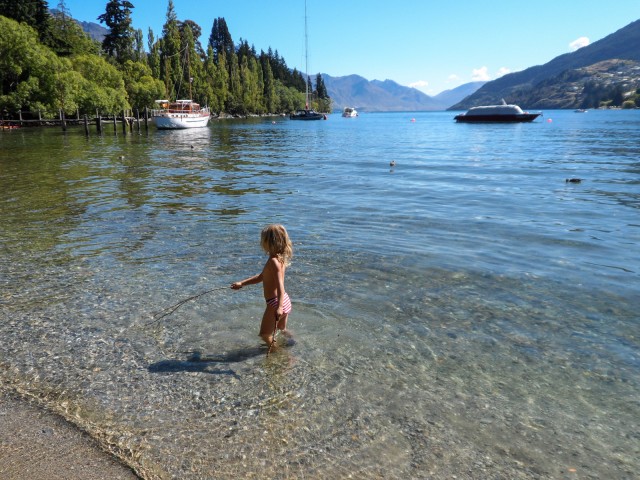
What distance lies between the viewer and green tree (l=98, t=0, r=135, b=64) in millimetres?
110500

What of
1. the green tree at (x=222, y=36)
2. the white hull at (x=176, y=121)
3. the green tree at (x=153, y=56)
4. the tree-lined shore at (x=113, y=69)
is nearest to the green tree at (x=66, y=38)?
the tree-lined shore at (x=113, y=69)

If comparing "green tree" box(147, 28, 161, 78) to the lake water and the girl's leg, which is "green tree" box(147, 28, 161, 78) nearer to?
the lake water

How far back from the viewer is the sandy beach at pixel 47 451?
3.75m

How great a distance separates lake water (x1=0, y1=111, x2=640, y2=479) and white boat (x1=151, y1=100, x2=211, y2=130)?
61.9 meters

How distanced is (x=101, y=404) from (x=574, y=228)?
1310cm

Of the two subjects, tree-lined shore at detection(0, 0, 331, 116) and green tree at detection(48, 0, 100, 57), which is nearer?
tree-lined shore at detection(0, 0, 331, 116)

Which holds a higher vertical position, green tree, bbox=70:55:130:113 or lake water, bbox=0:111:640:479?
green tree, bbox=70:55:130:113

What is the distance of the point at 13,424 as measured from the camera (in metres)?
4.39

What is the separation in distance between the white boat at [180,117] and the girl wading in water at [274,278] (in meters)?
73.2

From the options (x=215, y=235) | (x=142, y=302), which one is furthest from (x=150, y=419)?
(x=215, y=235)

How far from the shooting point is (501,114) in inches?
4018

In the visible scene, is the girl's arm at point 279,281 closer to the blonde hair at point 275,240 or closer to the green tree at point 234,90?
the blonde hair at point 275,240

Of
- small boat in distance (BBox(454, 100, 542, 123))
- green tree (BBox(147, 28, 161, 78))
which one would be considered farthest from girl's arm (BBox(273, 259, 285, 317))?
green tree (BBox(147, 28, 161, 78))

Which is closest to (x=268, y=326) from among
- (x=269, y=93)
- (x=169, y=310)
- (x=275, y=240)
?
(x=275, y=240)
